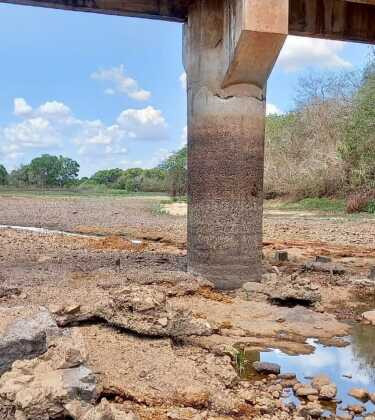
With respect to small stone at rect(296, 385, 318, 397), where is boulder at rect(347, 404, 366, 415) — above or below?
below

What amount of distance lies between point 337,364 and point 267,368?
751mm

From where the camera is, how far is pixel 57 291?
22.8 ft

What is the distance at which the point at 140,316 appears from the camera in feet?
17.5

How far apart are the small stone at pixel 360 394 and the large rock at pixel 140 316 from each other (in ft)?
5.40

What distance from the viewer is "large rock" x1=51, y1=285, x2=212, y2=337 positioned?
521 cm

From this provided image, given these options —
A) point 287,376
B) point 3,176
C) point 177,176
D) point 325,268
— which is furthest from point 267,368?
point 3,176

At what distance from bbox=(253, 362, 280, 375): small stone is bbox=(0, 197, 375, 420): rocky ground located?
0.03 meters

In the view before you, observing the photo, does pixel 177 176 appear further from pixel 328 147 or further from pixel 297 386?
pixel 297 386

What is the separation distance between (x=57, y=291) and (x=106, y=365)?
272 cm

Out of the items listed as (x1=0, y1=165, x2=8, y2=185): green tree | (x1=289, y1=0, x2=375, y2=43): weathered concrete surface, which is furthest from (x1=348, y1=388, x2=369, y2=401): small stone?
(x1=0, y1=165, x2=8, y2=185): green tree

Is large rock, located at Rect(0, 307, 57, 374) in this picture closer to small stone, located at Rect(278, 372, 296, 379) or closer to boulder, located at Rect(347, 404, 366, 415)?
small stone, located at Rect(278, 372, 296, 379)

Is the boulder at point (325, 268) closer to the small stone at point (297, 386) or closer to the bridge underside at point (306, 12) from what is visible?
the bridge underside at point (306, 12)

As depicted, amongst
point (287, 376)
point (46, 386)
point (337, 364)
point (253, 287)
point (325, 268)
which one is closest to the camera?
point (46, 386)

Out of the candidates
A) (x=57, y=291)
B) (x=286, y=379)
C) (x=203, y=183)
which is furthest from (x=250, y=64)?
(x=286, y=379)
